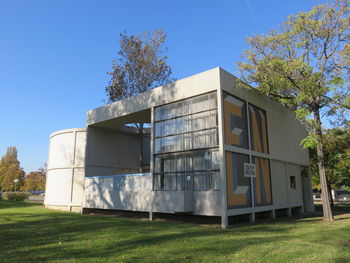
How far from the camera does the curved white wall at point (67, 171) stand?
19.8m

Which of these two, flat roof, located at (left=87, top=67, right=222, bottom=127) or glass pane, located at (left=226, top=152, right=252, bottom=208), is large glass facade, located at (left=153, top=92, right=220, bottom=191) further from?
glass pane, located at (left=226, top=152, right=252, bottom=208)

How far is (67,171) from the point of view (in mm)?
20469

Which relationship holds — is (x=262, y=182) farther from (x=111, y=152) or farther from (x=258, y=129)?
(x=111, y=152)

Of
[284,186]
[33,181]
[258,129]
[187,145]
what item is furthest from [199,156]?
[33,181]

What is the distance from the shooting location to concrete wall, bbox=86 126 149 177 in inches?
775

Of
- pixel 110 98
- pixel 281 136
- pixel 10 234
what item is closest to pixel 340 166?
pixel 281 136

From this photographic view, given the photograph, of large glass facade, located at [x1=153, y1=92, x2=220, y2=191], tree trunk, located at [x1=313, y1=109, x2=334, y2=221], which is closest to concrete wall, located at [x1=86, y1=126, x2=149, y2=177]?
large glass facade, located at [x1=153, y1=92, x2=220, y2=191]

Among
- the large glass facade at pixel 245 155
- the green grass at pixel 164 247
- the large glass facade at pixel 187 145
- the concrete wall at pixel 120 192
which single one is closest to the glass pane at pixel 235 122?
the large glass facade at pixel 245 155

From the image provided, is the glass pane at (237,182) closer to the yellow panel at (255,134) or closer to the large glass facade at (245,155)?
the large glass facade at (245,155)

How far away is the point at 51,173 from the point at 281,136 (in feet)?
57.5

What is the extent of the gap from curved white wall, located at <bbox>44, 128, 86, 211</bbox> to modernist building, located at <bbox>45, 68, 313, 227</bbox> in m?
0.08

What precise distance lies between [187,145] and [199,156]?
0.92 metres

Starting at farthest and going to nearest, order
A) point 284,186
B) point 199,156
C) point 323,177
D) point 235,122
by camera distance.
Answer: point 284,186
point 235,122
point 323,177
point 199,156

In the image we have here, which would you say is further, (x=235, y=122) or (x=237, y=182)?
(x=235, y=122)
